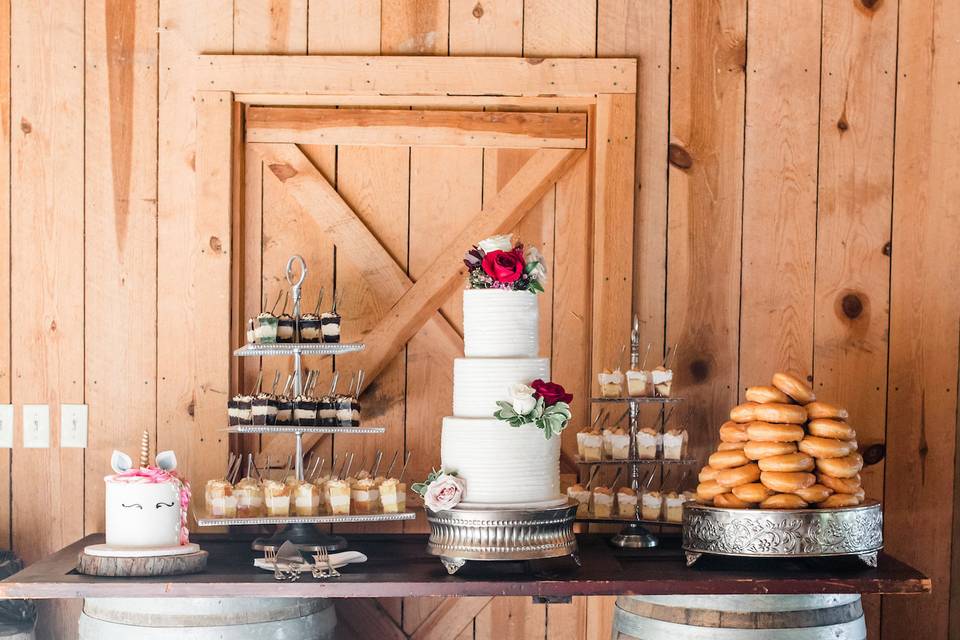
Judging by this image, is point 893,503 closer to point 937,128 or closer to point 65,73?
point 937,128

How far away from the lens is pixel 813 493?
2832mm

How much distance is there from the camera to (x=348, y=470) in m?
3.51

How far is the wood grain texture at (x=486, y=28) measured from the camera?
11.5 feet

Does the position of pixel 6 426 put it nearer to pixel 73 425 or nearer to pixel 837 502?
pixel 73 425

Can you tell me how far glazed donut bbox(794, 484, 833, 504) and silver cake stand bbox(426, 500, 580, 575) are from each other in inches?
25.5

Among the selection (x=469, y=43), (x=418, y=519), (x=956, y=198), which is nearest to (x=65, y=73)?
(x=469, y=43)

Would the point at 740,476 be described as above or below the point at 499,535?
above

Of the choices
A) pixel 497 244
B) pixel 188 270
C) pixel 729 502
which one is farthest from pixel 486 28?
pixel 729 502

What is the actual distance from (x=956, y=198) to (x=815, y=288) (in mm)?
559

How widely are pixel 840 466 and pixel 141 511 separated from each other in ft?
6.21

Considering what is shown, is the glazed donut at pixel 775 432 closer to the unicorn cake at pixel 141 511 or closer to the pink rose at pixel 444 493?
the pink rose at pixel 444 493

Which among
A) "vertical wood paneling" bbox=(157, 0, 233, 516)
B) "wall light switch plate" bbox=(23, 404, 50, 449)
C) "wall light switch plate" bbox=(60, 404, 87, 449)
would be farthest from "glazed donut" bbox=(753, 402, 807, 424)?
"wall light switch plate" bbox=(23, 404, 50, 449)

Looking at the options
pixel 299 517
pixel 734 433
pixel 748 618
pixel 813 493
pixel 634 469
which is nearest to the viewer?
pixel 748 618

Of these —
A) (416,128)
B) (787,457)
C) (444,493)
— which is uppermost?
(416,128)
